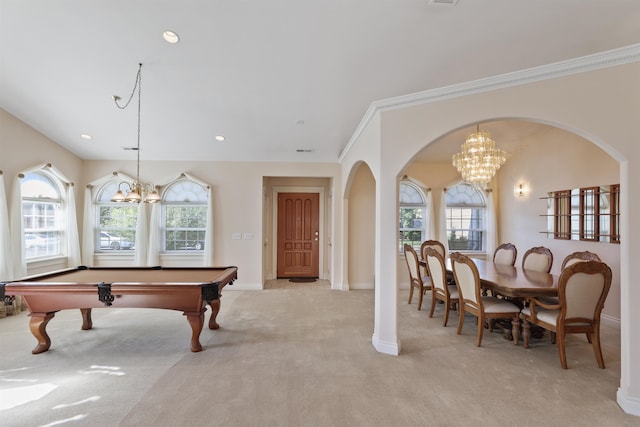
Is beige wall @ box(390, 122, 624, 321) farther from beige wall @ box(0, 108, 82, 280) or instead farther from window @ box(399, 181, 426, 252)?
beige wall @ box(0, 108, 82, 280)

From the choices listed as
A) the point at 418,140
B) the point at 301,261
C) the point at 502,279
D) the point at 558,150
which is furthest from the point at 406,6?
the point at 301,261

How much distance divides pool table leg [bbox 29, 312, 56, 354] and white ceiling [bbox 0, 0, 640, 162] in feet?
8.72

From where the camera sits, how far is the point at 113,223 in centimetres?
562

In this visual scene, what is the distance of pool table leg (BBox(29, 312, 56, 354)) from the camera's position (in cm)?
288

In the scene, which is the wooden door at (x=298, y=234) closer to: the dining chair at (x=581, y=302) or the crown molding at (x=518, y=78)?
the crown molding at (x=518, y=78)

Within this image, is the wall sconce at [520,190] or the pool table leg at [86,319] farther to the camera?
the wall sconce at [520,190]

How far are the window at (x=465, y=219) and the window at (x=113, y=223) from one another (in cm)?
644

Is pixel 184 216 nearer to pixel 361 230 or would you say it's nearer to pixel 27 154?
pixel 27 154

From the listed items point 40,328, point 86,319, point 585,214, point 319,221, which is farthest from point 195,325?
point 585,214

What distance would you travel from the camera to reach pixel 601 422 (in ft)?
6.54

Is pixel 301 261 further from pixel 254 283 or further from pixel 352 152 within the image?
pixel 352 152

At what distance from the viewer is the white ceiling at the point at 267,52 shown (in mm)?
2182

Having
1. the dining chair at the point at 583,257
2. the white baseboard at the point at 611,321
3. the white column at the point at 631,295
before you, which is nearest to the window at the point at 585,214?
the dining chair at the point at 583,257

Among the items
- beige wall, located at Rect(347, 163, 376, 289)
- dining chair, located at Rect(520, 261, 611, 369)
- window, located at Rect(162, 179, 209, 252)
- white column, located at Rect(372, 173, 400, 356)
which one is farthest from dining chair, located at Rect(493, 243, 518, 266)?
window, located at Rect(162, 179, 209, 252)
